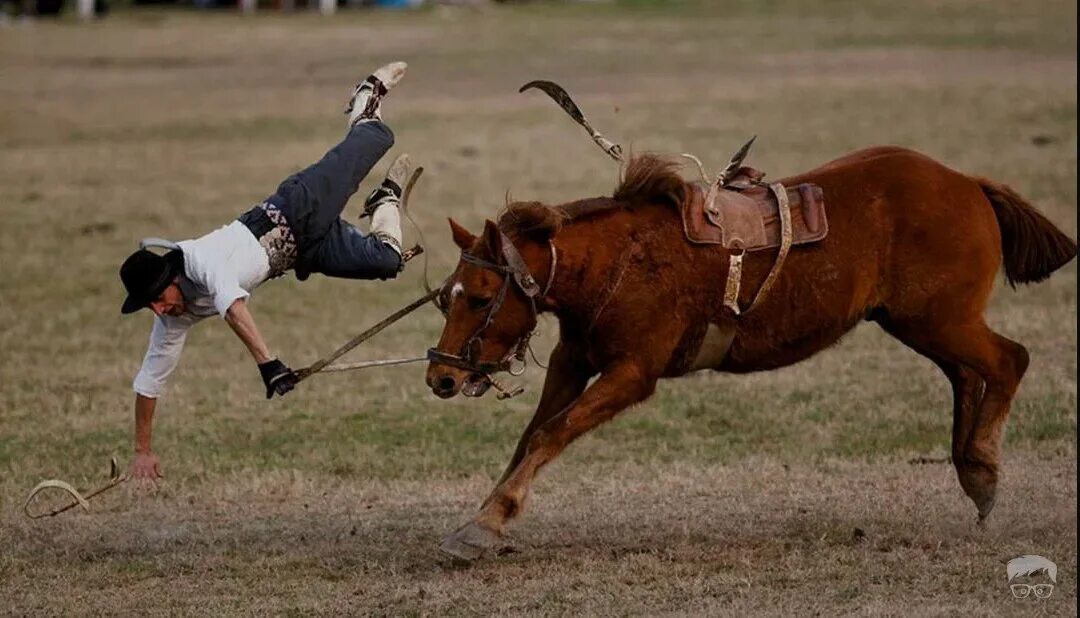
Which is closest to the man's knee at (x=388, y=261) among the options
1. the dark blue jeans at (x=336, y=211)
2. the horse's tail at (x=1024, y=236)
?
the dark blue jeans at (x=336, y=211)

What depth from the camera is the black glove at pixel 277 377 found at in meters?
7.38

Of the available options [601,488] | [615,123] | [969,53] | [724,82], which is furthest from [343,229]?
[969,53]

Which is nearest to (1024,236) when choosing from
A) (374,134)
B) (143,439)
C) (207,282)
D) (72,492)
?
(374,134)

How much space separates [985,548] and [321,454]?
3664 millimetres

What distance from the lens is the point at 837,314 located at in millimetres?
7586

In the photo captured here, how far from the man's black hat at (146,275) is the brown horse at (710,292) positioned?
1141mm

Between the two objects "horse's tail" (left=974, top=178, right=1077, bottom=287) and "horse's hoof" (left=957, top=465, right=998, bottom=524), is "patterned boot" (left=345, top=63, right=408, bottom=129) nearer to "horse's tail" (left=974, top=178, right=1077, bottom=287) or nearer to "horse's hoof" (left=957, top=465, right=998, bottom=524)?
"horse's tail" (left=974, top=178, right=1077, bottom=287)

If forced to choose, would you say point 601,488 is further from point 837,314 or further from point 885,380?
point 885,380

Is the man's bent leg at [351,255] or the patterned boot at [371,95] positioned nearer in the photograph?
the man's bent leg at [351,255]

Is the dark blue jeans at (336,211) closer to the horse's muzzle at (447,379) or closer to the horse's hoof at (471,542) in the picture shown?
the horse's muzzle at (447,379)

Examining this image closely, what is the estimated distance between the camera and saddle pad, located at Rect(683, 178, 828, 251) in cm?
738

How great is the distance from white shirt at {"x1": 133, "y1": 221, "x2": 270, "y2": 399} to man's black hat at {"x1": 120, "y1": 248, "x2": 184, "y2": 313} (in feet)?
0.26

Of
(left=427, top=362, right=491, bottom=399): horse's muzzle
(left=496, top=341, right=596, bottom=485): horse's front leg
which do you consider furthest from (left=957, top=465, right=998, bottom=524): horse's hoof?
(left=427, top=362, right=491, bottom=399): horse's muzzle

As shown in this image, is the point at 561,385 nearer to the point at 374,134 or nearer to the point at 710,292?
the point at 710,292
